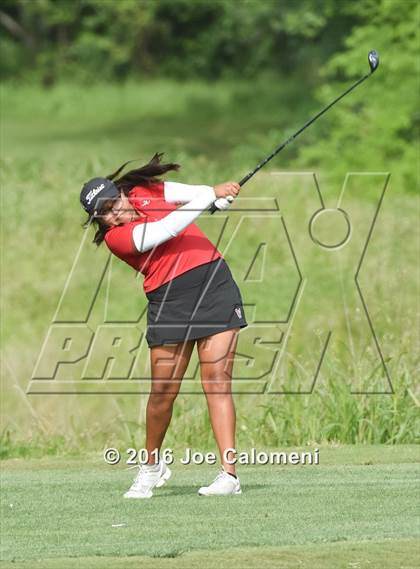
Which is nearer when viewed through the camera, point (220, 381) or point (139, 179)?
point (139, 179)

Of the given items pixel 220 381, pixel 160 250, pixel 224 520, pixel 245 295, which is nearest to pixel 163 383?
pixel 220 381

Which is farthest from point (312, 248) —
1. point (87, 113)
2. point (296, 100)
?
point (87, 113)

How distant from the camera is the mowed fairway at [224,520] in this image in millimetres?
6977

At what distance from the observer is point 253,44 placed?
49312 millimetres

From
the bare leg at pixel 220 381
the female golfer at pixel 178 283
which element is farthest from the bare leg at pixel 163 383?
the bare leg at pixel 220 381

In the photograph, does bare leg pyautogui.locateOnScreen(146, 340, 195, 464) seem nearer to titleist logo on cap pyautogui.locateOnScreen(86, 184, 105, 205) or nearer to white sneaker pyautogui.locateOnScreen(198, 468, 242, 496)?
white sneaker pyautogui.locateOnScreen(198, 468, 242, 496)

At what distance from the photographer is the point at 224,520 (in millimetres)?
7672

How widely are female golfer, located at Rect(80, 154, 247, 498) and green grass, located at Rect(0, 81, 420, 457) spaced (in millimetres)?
2675

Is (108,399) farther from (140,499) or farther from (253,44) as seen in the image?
(253,44)

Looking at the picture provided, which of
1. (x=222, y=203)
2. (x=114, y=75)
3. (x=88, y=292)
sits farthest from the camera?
(x=114, y=75)

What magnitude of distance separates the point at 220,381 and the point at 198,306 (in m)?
0.46

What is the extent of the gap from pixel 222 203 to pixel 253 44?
41997 mm

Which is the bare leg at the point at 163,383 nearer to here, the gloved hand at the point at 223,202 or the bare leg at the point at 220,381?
the bare leg at the point at 220,381

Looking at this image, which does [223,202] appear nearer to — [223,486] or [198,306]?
[198,306]
